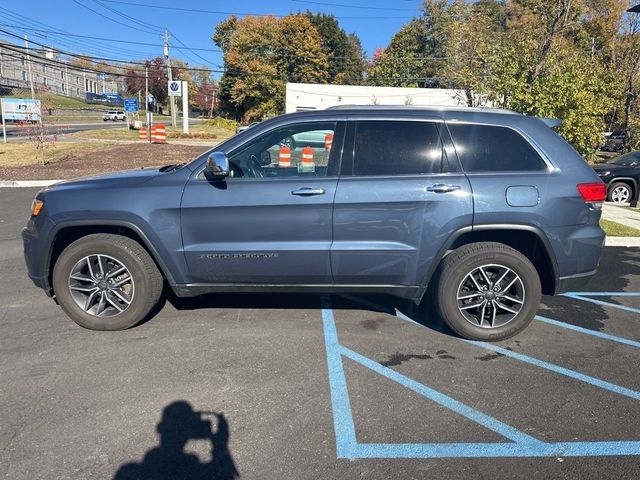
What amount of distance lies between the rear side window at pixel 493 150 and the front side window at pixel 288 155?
1.04 m

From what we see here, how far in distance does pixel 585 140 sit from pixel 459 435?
8886 mm

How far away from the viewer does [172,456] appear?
8.87 feet

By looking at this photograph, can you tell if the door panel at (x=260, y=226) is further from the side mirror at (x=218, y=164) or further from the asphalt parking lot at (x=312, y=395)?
the asphalt parking lot at (x=312, y=395)

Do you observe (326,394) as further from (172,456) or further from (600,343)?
(600,343)

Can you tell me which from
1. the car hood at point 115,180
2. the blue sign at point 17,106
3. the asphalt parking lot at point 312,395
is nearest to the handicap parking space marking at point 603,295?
the asphalt parking lot at point 312,395

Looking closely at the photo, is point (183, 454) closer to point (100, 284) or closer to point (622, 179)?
point (100, 284)

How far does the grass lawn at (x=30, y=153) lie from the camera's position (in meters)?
19.5

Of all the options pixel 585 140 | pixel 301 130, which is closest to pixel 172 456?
pixel 301 130

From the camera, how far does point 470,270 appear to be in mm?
4078

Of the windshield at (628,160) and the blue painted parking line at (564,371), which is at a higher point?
the windshield at (628,160)

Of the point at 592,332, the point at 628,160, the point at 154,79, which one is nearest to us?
the point at 592,332

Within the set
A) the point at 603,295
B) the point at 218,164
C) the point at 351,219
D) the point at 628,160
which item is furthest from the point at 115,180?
the point at 628,160

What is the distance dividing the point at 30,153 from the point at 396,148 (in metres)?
23.5

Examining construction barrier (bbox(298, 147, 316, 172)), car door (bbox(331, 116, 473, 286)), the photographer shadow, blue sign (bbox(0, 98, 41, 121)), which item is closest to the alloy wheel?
the photographer shadow
